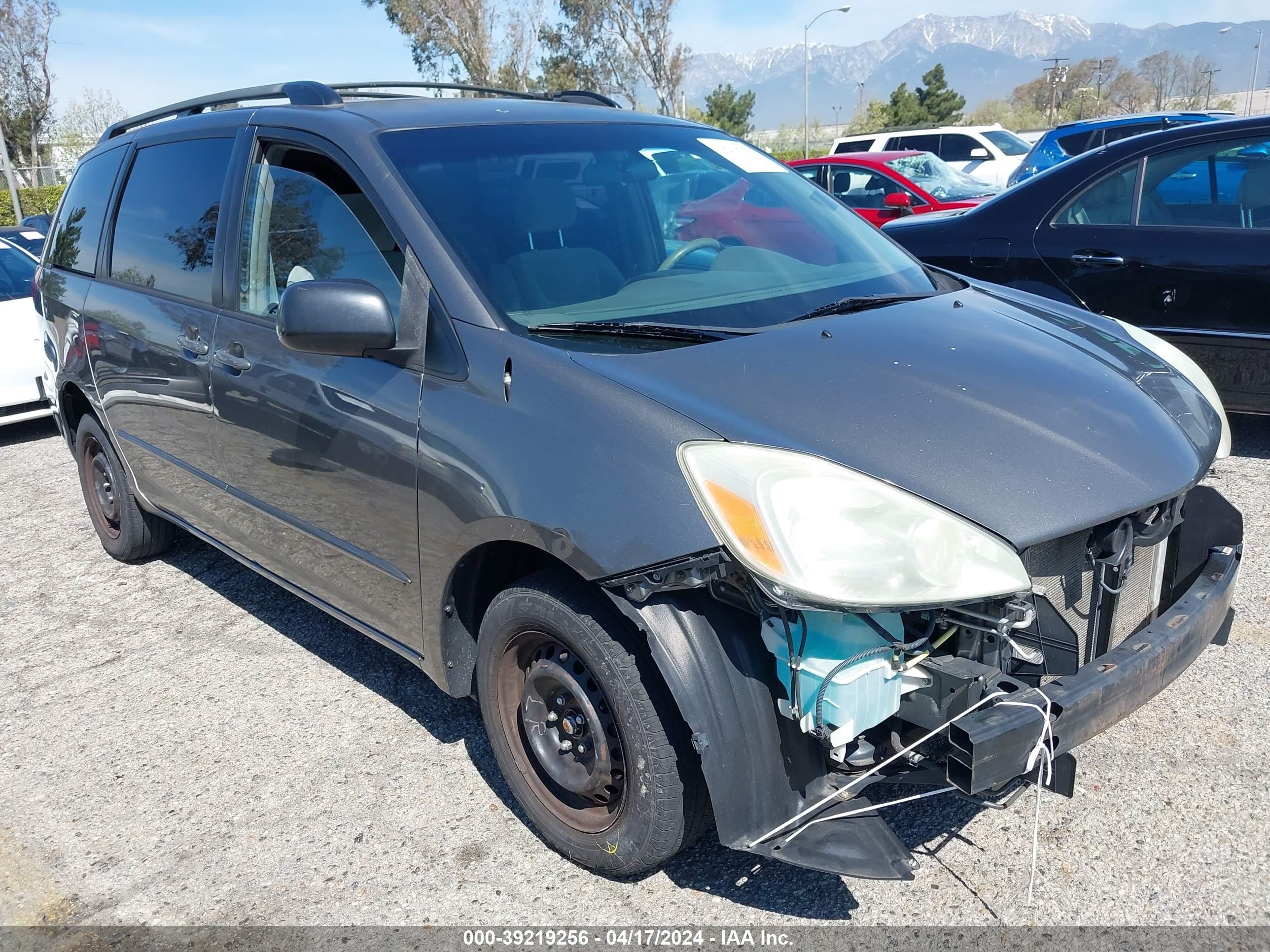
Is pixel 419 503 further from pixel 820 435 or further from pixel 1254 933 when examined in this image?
pixel 1254 933

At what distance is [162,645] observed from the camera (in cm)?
397

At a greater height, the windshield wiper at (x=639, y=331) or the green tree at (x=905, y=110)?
the green tree at (x=905, y=110)

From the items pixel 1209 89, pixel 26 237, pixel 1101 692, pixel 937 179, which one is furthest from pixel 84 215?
pixel 1209 89

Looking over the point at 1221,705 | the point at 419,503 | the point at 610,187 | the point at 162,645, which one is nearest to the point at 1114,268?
the point at 1221,705

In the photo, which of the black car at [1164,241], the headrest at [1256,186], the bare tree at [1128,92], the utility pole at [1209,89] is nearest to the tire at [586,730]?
the black car at [1164,241]

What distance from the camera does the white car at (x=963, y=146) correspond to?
18906 mm

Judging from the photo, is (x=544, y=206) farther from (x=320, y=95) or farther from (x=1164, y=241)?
(x=1164, y=241)

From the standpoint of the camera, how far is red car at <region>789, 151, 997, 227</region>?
38.6 feet

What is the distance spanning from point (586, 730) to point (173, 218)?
2.52m

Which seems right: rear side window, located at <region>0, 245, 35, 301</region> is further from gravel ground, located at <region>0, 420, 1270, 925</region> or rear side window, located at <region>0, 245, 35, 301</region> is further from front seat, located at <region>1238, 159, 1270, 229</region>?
front seat, located at <region>1238, 159, 1270, 229</region>

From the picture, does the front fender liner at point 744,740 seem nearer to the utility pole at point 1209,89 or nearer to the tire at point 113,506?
the tire at point 113,506

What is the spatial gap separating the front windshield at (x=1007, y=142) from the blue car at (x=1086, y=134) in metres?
3.77

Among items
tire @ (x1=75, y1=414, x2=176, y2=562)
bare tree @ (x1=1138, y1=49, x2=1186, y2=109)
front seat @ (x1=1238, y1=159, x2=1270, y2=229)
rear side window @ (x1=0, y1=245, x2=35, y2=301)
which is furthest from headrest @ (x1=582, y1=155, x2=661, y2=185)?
bare tree @ (x1=1138, y1=49, x2=1186, y2=109)

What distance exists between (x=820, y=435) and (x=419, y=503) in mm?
1012
